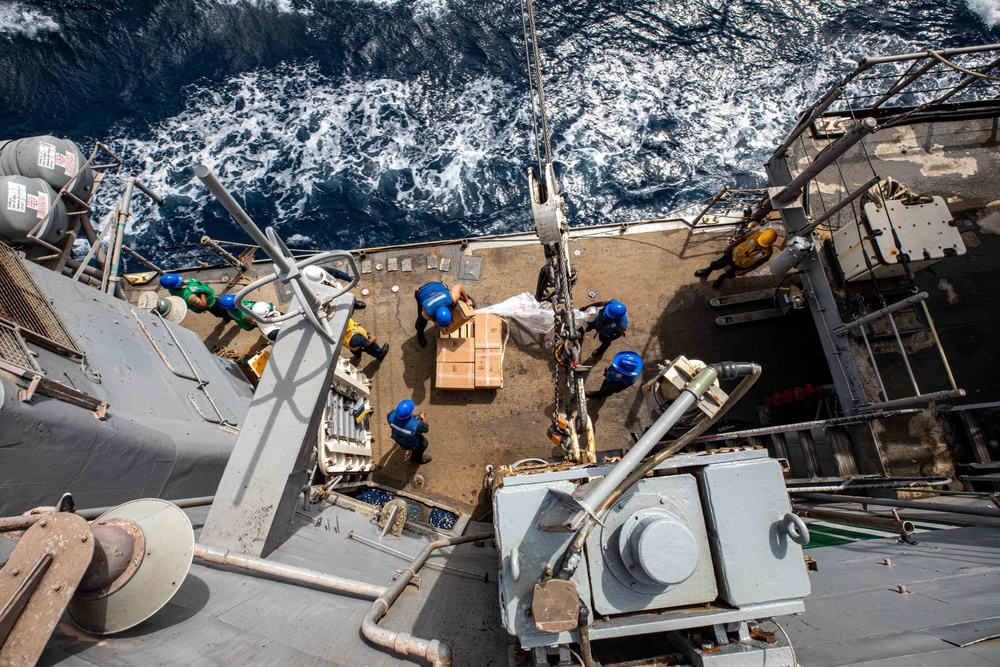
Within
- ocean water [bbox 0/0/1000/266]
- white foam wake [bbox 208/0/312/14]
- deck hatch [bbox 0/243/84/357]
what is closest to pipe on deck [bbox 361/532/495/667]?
deck hatch [bbox 0/243/84/357]

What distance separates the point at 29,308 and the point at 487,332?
262 inches

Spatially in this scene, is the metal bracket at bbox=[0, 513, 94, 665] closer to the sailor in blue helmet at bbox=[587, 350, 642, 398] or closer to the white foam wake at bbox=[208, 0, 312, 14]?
the sailor in blue helmet at bbox=[587, 350, 642, 398]

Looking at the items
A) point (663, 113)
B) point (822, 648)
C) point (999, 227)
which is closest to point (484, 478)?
point (822, 648)

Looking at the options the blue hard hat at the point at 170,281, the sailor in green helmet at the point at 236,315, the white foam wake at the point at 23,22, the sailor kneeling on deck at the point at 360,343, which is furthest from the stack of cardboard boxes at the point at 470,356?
the white foam wake at the point at 23,22

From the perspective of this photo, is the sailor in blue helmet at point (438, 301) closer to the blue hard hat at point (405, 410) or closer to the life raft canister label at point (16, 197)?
the blue hard hat at point (405, 410)

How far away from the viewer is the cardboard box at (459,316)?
8908mm

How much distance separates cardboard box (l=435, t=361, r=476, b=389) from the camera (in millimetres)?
9336

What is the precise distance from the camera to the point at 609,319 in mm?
8180

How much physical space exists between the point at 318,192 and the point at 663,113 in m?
10.8

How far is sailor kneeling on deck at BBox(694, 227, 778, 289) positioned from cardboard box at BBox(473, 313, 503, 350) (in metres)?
4.70

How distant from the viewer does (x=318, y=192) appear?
44.8 feet

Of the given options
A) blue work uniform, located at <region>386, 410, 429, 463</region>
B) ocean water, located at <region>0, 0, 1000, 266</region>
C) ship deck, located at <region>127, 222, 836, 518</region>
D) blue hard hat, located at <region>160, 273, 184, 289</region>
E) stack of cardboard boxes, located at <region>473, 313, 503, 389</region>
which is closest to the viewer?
blue work uniform, located at <region>386, 410, 429, 463</region>

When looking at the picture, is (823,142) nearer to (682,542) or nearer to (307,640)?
(682,542)

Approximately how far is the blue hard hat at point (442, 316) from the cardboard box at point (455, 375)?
119 centimetres
